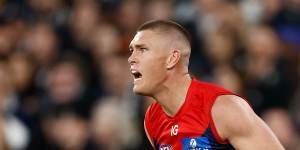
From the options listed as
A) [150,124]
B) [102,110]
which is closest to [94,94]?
[102,110]

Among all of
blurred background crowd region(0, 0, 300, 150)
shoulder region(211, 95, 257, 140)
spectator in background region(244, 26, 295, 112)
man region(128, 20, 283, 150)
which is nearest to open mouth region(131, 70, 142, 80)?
man region(128, 20, 283, 150)

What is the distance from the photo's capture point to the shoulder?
5090 mm

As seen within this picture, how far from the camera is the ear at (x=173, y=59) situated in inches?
216

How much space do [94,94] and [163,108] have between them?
4.32 meters

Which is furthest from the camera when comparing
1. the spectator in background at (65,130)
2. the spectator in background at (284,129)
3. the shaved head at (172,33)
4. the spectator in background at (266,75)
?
the spectator in background at (65,130)

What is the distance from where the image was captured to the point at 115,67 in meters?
10.0

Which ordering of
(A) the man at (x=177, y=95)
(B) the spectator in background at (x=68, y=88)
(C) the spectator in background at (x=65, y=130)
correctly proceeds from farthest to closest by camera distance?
(B) the spectator in background at (x=68, y=88), (C) the spectator in background at (x=65, y=130), (A) the man at (x=177, y=95)

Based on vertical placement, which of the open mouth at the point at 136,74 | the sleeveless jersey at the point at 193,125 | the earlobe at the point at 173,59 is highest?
the earlobe at the point at 173,59

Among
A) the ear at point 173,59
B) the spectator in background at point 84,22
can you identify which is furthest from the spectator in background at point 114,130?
the ear at point 173,59

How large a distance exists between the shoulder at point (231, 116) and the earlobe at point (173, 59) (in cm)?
40

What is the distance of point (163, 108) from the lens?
225 inches

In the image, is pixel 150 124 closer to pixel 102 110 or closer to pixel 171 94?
pixel 171 94

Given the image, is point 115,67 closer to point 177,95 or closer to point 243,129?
point 177,95

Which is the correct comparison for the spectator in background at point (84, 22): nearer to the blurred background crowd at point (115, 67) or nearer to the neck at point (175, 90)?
the blurred background crowd at point (115, 67)
